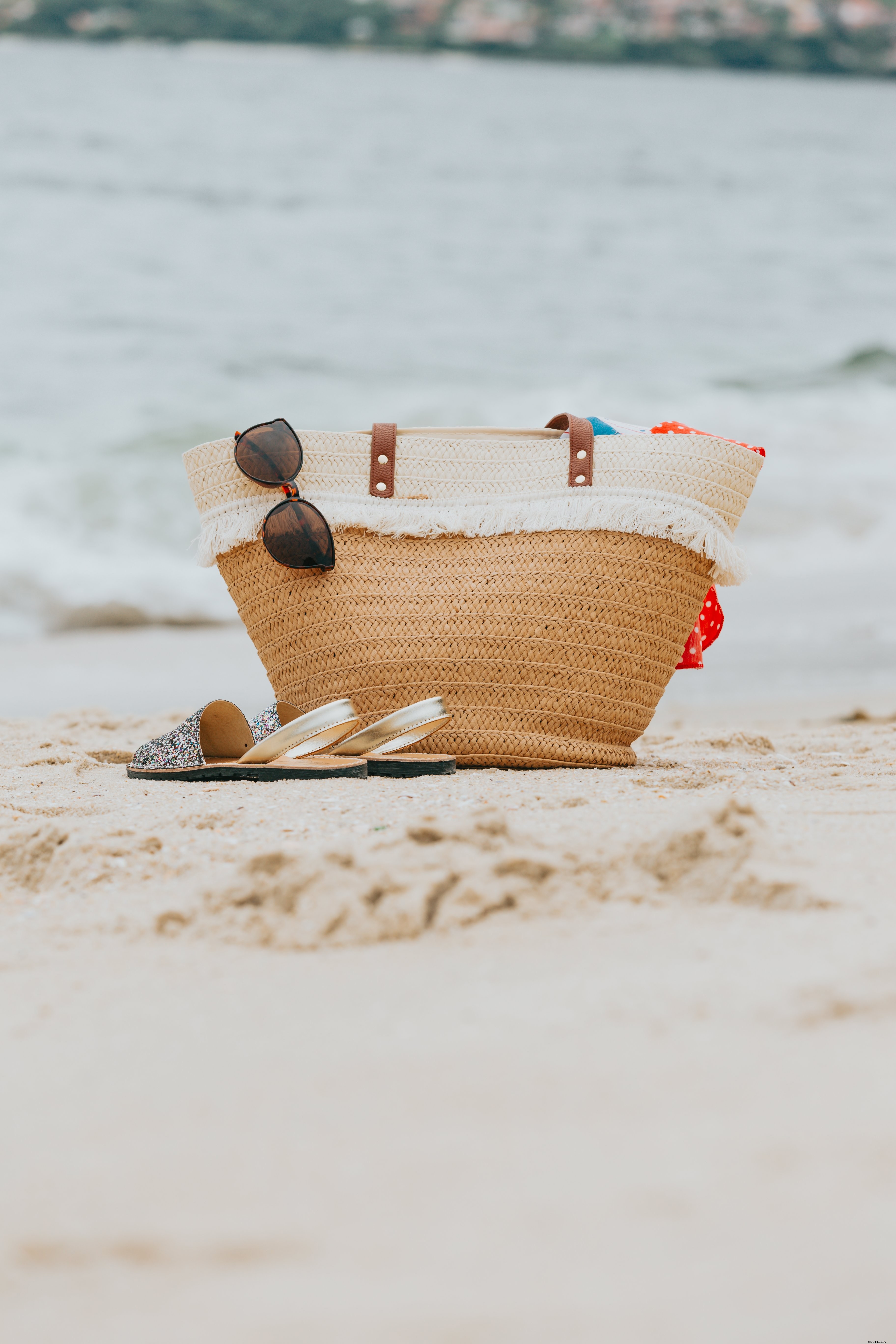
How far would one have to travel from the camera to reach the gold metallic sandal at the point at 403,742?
1980 mm

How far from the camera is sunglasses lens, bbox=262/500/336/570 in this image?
6.66 ft

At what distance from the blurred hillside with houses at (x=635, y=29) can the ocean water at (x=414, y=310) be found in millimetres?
8299

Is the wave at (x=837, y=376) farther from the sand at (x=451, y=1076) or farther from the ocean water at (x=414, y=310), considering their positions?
the sand at (x=451, y=1076)

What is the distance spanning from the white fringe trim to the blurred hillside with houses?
970 inches

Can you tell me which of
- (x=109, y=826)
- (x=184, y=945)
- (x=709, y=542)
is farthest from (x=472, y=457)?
(x=184, y=945)

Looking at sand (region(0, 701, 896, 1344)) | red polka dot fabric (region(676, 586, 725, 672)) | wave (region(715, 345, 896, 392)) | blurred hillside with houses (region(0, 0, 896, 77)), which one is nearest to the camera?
sand (region(0, 701, 896, 1344))

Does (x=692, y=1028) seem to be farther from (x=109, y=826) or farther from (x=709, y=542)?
(x=709, y=542)

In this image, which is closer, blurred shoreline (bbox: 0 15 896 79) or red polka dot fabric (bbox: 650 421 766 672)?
red polka dot fabric (bbox: 650 421 766 672)

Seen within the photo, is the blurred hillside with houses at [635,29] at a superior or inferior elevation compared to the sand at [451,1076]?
superior

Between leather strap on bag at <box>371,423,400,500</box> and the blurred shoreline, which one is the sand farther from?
the blurred shoreline

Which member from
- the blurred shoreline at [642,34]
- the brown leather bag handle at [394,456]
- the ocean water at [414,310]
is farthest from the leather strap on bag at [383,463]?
the blurred shoreline at [642,34]

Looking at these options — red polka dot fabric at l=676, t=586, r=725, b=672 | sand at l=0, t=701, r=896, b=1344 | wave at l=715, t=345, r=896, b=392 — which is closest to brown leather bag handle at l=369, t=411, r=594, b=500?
red polka dot fabric at l=676, t=586, r=725, b=672

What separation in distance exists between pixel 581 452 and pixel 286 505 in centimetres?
51

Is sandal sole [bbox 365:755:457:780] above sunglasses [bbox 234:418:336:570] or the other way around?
the other way around
